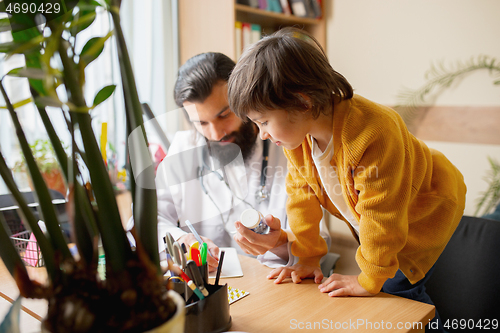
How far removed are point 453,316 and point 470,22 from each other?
151 cm

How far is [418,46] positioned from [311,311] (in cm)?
186

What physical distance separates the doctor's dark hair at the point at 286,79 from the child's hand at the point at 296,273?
39cm

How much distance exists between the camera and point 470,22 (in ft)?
6.29

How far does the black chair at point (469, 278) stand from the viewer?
109 cm

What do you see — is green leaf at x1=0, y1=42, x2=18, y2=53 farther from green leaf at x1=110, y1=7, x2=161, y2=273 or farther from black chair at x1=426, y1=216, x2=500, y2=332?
black chair at x1=426, y1=216, x2=500, y2=332

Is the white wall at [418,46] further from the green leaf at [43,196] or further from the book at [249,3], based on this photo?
the green leaf at [43,196]

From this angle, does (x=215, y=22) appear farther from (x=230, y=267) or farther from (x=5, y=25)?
(x=5, y=25)

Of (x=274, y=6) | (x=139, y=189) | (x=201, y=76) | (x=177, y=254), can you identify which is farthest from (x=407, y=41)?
(x=139, y=189)

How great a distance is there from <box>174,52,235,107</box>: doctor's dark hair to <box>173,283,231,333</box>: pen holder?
0.78 m

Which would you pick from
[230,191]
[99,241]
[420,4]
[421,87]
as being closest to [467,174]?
[421,87]

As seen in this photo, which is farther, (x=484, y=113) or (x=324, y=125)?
(x=484, y=113)

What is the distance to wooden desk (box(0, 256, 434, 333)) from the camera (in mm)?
717

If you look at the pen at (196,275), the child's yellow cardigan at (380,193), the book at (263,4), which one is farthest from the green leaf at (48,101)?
the book at (263,4)

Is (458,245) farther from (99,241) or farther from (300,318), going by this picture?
(99,241)
